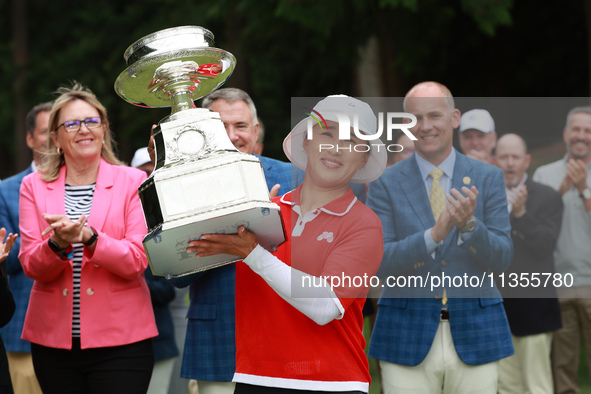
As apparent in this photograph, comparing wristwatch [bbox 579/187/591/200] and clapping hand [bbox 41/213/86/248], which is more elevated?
wristwatch [bbox 579/187/591/200]

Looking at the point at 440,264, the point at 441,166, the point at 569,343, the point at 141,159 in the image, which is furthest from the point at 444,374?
the point at 141,159

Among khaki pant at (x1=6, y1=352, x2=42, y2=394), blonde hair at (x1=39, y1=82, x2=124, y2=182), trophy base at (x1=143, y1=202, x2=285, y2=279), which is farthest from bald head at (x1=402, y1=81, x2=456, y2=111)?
khaki pant at (x1=6, y1=352, x2=42, y2=394)

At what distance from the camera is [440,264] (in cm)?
352

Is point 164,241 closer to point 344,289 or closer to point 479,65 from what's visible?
point 344,289

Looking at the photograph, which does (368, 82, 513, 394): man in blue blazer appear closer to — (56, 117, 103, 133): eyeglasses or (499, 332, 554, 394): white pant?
(56, 117, 103, 133): eyeglasses

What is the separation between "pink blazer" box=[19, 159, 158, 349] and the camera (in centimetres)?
350

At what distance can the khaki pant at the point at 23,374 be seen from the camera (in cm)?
437

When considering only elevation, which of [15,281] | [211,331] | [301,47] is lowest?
[211,331]

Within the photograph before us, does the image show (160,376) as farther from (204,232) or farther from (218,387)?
(204,232)

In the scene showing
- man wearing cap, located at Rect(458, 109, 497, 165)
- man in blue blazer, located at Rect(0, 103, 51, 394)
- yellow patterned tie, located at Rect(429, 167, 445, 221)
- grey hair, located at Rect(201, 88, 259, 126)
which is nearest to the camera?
yellow patterned tie, located at Rect(429, 167, 445, 221)

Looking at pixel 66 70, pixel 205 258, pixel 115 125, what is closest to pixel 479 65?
pixel 115 125

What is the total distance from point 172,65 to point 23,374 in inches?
90.2

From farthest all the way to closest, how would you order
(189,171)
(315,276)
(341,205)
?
(341,205) < (315,276) < (189,171)

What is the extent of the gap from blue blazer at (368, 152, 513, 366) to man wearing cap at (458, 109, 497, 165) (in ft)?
0.41
